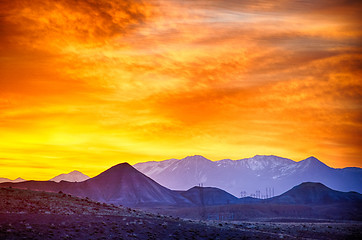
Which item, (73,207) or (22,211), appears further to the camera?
(73,207)

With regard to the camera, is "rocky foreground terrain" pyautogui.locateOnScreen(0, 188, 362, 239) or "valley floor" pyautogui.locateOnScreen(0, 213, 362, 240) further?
"rocky foreground terrain" pyautogui.locateOnScreen(0, 188, 362, 239)

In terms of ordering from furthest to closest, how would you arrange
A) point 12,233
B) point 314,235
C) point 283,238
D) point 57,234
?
point 314,235 < point 283,238 < point 57,234 < point 12,233

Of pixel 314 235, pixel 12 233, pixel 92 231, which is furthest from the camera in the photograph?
pixel 314 235

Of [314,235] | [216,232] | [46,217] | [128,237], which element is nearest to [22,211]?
[46,217]

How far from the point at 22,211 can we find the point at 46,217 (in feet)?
12.1

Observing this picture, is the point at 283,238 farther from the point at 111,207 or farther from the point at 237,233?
the point at 111,207

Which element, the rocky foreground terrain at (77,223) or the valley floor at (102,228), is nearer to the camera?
the valley floor at (102,228)

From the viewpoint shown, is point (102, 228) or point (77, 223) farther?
point (102, 228)

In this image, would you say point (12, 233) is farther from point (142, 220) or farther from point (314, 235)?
point (314, 235)

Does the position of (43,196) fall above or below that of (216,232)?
above

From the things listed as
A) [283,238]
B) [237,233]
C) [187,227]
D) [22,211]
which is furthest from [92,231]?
[283,238]

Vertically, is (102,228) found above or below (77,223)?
below

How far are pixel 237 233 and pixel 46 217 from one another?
2910 cm

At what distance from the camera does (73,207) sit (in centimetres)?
6000
